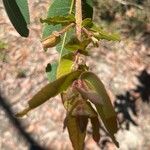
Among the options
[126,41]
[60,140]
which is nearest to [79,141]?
[60,140]

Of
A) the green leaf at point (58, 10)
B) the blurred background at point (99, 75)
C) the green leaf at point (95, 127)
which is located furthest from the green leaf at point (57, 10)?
the blurred background at point (99, 75)

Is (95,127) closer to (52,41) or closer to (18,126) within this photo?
(52,41)

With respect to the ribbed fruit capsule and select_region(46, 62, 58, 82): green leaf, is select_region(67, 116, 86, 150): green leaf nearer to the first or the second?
the ribbed fruit capsule

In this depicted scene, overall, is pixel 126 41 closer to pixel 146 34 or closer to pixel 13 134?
pixel 146 34

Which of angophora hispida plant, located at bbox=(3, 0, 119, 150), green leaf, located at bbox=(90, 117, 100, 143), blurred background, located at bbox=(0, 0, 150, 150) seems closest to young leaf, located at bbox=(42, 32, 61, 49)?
angophora hispida plant, located at bbox=(3, 0, 119, 150)

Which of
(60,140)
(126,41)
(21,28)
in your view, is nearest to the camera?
(21,28)

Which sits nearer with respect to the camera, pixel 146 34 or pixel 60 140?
pixel 60 140

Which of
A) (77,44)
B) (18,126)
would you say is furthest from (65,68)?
(18,126)
